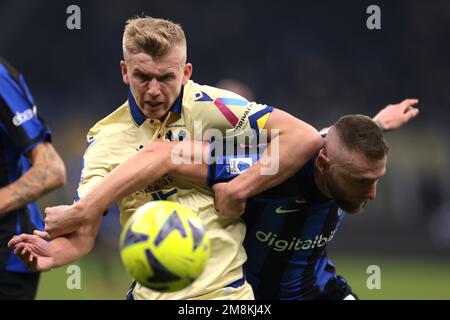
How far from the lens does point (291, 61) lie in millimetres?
A: 18672

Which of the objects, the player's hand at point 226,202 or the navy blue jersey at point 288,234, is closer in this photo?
the player's hand at point 226,202

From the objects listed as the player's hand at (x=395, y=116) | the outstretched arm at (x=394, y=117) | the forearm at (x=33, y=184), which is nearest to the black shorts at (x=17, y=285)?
the forearm at (x=33, y=184)

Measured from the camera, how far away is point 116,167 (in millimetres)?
4340

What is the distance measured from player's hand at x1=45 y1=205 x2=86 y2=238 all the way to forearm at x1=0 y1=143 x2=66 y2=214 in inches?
26.9

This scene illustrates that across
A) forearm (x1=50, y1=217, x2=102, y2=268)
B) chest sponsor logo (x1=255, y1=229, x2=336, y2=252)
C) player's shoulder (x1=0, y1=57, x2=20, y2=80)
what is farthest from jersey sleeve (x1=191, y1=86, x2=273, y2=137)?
player's shoulder (x1=0, y1=57, x2=20, y2=80)

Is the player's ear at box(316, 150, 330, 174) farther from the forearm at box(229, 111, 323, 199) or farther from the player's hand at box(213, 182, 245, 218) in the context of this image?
the player's hand at box(213, 182, 245, 218)

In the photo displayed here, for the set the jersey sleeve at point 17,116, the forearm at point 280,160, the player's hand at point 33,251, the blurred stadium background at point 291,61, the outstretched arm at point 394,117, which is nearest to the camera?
the player's hand at point 33,251

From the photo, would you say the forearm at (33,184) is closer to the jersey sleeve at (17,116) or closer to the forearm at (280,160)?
Result: the jersey sleeve at (17,116)

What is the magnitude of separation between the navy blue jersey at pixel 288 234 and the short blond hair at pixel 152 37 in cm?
66

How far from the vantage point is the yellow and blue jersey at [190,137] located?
438 centimetres

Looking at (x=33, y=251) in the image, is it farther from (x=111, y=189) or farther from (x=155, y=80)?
(x=155, y=80)

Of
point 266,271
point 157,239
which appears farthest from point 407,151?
point 157,239

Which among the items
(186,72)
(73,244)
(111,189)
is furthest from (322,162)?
(73,244)
